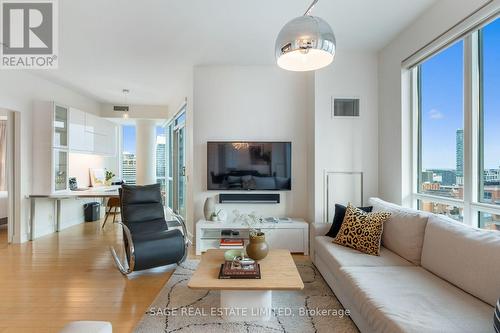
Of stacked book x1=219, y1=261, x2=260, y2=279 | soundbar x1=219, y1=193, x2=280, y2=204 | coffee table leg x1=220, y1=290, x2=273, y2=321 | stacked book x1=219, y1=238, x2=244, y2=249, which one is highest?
soundbar x1=219, y1=193, x2=280, y2=204

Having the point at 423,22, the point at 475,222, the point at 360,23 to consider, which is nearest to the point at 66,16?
the point at 360,23

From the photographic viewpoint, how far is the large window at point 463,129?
7.13 feet

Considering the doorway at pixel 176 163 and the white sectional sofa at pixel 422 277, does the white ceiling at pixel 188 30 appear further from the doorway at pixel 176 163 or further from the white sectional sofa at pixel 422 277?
the white sectional sofa at pixel 422 277

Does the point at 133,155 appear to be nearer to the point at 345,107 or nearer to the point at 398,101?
the point at 345,107

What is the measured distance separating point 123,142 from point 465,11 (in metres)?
7.47

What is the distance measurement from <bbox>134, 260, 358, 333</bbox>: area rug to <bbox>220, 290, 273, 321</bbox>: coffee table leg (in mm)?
44

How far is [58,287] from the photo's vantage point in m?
2.78

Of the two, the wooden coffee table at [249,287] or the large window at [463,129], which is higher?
the large window at [463,129]

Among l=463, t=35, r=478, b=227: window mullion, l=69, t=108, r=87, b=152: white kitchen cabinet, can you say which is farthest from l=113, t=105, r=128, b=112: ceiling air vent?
l=463, t=35, r=478, b=227: window mullion

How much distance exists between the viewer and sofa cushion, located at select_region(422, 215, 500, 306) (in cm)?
159

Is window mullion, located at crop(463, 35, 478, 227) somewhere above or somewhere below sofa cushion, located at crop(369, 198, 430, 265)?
above

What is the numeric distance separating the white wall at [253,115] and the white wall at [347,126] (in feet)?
1.37

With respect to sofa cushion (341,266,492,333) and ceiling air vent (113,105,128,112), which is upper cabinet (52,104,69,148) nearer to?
ceiling air vent (113,105,128,112)

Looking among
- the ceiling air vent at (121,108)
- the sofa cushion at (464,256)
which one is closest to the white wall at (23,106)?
the ceiling air vent at (121,108)
